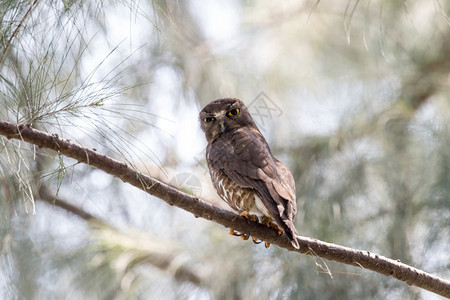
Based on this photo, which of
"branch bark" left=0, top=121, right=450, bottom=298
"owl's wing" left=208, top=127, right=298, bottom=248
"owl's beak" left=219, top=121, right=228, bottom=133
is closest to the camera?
"branch bark" left=0, top=121, right=450, bottom=298

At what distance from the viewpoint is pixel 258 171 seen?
9.26 ft

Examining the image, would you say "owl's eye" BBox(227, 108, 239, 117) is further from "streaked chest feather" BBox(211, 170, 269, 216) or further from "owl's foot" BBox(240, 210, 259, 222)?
"owl's foot" BBox(240, 210, 259, 222)

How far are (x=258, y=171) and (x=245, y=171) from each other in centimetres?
7

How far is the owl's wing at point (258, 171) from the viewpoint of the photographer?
8.42 ft

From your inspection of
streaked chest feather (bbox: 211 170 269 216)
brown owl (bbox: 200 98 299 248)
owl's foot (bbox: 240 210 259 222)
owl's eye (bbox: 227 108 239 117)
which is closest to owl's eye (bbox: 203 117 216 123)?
brown owl (bbox: 200 98 299 248)

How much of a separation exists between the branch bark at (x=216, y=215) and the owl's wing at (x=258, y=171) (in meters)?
0.13

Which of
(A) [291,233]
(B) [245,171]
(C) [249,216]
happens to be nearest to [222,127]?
(B) [245,171]

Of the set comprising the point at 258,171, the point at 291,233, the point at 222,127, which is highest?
the point at 222,127

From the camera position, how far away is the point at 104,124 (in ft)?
7.23

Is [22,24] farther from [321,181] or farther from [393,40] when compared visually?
[393,40]

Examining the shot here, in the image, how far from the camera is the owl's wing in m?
2.57

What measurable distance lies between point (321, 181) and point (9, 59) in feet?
6.95

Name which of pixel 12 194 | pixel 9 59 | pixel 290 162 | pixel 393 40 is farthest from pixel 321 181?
pixel 9 59

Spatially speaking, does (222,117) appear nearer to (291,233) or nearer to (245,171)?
(245,171)
